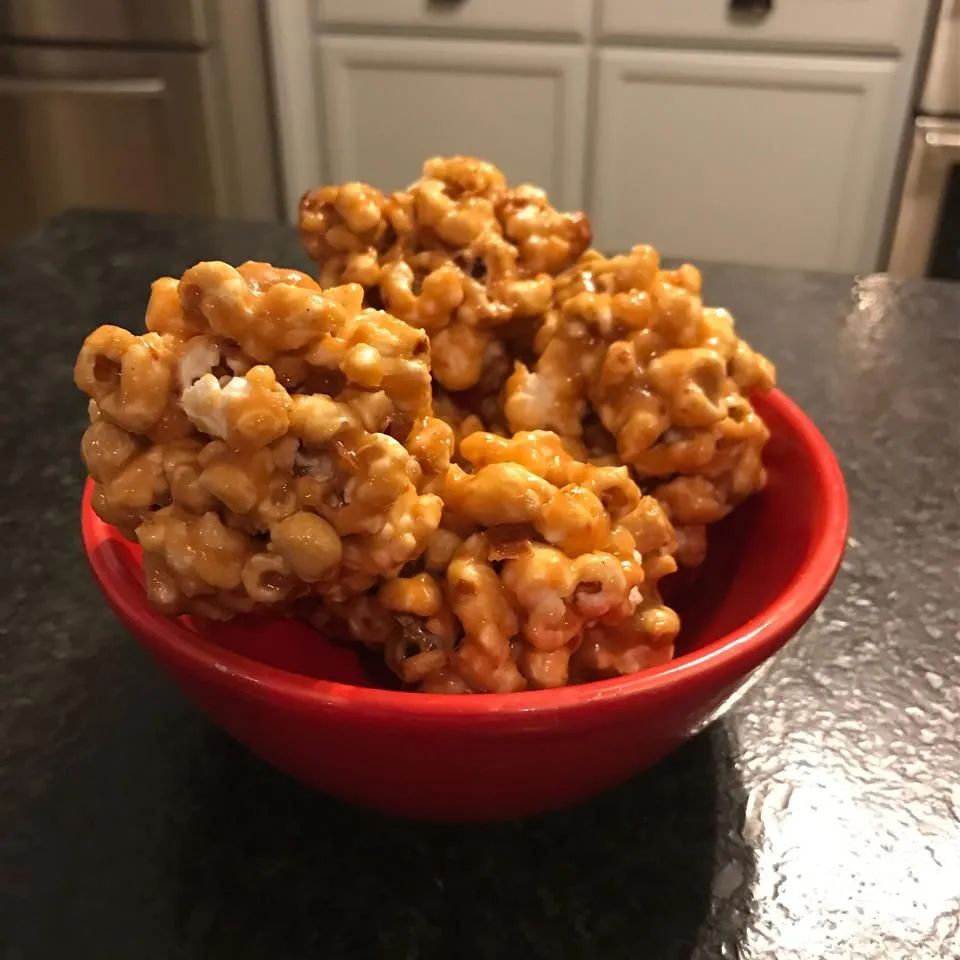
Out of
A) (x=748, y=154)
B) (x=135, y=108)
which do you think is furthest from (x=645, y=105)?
(x=135, y=108)

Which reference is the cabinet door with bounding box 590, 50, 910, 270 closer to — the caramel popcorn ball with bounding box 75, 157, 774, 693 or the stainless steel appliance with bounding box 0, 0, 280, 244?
the stainless steel appliance with bounding box 0, 0, 280, 244

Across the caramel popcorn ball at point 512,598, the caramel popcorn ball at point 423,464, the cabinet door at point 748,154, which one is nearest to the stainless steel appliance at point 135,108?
the cabinet door at point 748,154

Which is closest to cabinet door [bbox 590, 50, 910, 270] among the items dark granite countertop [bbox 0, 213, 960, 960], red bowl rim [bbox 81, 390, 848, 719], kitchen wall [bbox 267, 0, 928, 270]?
→ kitchen wall [bbox 267, 0, 928, 270]

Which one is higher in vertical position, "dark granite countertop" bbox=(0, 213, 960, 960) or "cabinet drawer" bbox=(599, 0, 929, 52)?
"cabinet drawer" bbox=(599, 0, 929, 52)

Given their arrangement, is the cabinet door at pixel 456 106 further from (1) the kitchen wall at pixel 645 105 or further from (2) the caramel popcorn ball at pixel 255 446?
(2) the caramel popcorn ball at pixel 255 446

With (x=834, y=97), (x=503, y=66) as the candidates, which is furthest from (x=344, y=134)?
(x=834, y=97)
